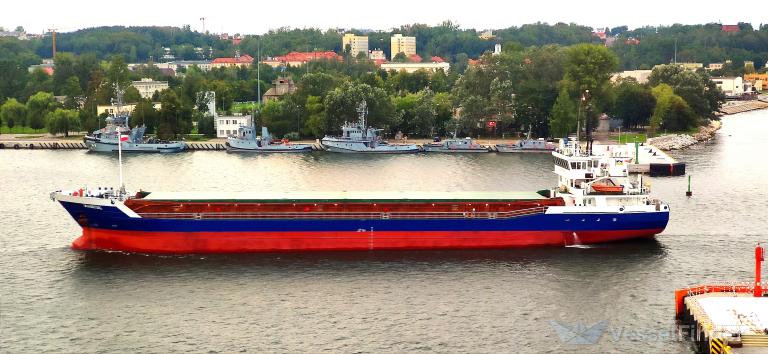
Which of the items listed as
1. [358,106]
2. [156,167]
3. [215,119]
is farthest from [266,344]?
[215,119]

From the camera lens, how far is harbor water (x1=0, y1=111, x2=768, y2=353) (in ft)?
94.9

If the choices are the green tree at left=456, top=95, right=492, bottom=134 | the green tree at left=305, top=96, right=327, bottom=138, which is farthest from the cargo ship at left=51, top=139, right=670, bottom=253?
the green tree at left=305, top=96, right=327, bottom=138

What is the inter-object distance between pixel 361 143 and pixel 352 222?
40.9m

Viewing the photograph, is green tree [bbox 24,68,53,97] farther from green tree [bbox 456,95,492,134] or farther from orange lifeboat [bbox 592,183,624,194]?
orange lifeboat [bbox 592,183,624,194]

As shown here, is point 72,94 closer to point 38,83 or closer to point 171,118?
point 38,83

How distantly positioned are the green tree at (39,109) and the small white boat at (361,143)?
38.7 metres

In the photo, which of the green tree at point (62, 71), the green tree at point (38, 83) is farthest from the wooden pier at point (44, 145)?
the green tree at point (62, 71)

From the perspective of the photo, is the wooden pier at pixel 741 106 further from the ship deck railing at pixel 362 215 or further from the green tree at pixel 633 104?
the ship deck railing at pixel 362 215

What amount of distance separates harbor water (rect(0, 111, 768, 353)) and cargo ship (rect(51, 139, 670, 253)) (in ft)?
2.58

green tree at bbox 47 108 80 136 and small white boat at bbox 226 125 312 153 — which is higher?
green tree at bbox 47 108 80 136

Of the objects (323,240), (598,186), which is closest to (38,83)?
(323,240)

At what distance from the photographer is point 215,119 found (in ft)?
308

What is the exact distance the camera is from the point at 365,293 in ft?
110

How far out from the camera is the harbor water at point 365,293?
28922 millimetres
